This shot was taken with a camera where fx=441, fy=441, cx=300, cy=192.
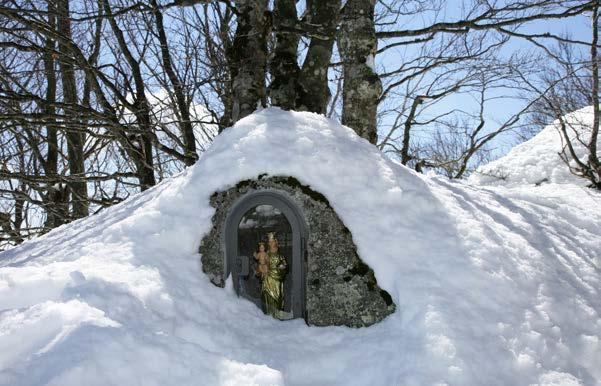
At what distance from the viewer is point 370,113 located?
5.64 meters

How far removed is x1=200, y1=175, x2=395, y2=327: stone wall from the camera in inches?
154

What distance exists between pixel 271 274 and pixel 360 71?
9.45ft

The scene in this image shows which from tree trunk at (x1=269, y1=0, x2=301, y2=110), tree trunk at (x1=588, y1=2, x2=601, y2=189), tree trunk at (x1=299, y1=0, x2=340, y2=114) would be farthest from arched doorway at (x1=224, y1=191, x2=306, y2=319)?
tree trunk at (x1=588, y1=2, x2=601, y2=189)

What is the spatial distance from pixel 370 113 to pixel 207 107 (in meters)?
5.86

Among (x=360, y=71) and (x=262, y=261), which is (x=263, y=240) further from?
(x=360, y=71)

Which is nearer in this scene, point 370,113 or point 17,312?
point 17,312

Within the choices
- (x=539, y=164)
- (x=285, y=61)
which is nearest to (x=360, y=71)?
(x=285, y=61)

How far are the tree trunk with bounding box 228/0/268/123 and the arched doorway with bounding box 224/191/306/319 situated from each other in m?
2.44

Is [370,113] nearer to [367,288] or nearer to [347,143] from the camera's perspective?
[347,143]

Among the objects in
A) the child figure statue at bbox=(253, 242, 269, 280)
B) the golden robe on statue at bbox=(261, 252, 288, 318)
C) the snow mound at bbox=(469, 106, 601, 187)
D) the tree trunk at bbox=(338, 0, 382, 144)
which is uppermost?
the tree trunk at bbox=(338, 0, 382, 144)

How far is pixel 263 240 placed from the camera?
445cm

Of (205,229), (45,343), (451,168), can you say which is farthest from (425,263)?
(451,168)

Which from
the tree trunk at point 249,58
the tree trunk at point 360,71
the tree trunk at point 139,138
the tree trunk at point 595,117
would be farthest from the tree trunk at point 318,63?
the tree trunk at point 595,117

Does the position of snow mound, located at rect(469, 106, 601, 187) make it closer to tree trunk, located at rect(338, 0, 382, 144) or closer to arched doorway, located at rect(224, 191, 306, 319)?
tree trunk, located at rect(338, 0, 382, 144)
